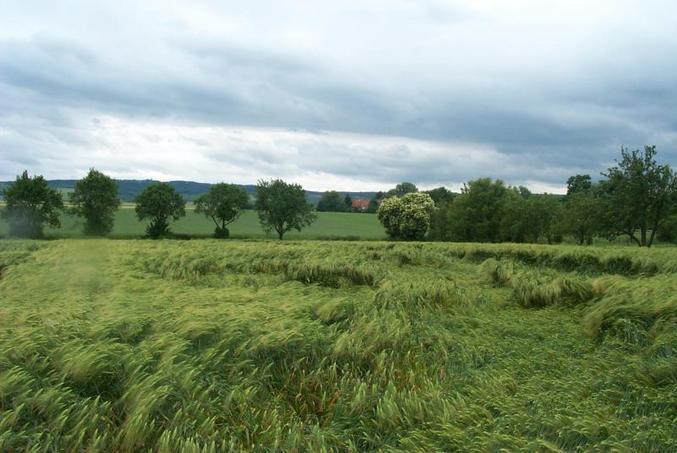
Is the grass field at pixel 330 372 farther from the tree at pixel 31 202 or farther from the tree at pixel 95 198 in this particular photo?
the tree at pixel 31 202

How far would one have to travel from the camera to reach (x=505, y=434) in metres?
Answer: 3.98

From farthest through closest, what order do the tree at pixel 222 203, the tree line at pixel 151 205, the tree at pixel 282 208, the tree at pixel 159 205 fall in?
1. the tree at pixel 282 208
2. the tree at pixel 222 203
3. the tree at pixel 159 205
4. the tree line at pixel 151 205

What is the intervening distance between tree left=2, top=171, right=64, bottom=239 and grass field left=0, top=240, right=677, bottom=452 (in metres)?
41.5

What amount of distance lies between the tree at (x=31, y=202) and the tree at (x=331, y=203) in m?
57.2

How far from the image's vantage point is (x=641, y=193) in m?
36.1

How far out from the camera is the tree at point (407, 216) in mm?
62312

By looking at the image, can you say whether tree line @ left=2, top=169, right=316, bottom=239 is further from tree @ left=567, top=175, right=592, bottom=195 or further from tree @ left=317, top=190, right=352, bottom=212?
tree @ left=567, top=175, right=592, bottom=195

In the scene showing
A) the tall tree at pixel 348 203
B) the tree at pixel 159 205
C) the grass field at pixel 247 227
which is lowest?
the grass field at pixel 247 227

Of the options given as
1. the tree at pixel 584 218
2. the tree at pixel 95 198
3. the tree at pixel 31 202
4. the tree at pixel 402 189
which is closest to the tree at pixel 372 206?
the tree at pixel 402 189

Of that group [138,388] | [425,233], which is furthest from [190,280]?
[425,233]

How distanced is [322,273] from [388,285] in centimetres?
284

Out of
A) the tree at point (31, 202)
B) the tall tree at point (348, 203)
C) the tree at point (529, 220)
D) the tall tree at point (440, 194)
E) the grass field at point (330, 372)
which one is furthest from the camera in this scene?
the tall tree at point (348, 203)

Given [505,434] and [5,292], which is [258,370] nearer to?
[505,434]

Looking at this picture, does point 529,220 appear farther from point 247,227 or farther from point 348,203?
point 348,203
